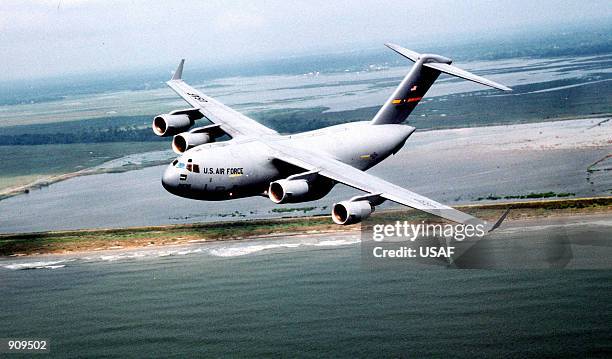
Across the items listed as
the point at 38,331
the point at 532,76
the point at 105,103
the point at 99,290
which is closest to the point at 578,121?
the point at 532,76

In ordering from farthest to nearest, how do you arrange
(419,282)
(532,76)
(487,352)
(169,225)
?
(532,76) < (169,225) < (419,282) < (487,352)

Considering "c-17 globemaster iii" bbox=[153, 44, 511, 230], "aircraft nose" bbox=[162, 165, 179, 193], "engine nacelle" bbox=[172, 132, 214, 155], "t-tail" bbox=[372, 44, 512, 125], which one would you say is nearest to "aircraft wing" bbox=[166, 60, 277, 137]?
"c-17 globemaster iii" bbox=[153, 44, 511, 230]

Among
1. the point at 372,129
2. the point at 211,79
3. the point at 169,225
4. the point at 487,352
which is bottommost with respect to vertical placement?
the point at 487,352

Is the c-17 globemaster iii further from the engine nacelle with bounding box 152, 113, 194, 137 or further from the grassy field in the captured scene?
the grassy field

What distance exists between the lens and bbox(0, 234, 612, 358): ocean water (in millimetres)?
53938

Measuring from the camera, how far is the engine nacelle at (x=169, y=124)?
58.3 metres

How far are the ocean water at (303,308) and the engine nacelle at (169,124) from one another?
511 inches

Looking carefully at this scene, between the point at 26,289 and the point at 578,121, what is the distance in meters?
85.5

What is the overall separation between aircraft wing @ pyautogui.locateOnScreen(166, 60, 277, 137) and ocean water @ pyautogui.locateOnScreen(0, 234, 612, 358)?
12.6 meters

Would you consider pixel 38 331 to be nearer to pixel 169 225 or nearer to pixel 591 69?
pixel 169 225

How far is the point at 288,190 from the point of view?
149 feet

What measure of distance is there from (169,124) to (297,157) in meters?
12.5

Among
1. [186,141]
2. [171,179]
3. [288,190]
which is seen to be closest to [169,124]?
[186,141]

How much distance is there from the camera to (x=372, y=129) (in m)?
59.2
